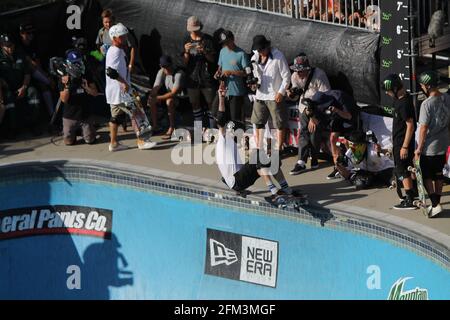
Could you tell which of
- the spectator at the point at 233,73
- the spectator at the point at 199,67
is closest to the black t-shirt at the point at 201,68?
the spectator at the point at 199,67

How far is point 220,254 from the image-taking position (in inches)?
578

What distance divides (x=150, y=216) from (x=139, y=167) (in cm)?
82

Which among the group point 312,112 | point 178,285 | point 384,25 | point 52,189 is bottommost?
point 178,285

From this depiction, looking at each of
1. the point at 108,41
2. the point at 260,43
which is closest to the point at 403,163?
the point at 260,43

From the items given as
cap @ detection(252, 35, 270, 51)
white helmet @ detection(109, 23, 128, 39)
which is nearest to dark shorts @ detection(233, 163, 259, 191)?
cap @ detection(252, 35, 270, 51)

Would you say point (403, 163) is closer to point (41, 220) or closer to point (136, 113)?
point (136, 113)

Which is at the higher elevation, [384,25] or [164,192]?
[384,25]

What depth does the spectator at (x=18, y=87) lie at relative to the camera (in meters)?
17.4

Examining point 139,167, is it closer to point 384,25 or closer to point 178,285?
point 178,285

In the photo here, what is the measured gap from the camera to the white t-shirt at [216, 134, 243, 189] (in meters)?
14.1

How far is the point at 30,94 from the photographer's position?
17.7m

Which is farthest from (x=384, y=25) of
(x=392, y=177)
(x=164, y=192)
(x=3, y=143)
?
(x=3, y=143)

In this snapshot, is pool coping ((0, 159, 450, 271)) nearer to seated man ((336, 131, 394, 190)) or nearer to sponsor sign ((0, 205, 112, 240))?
sponsor sign ((0, 205, 112, 240))

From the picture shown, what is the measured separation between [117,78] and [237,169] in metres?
2.93
